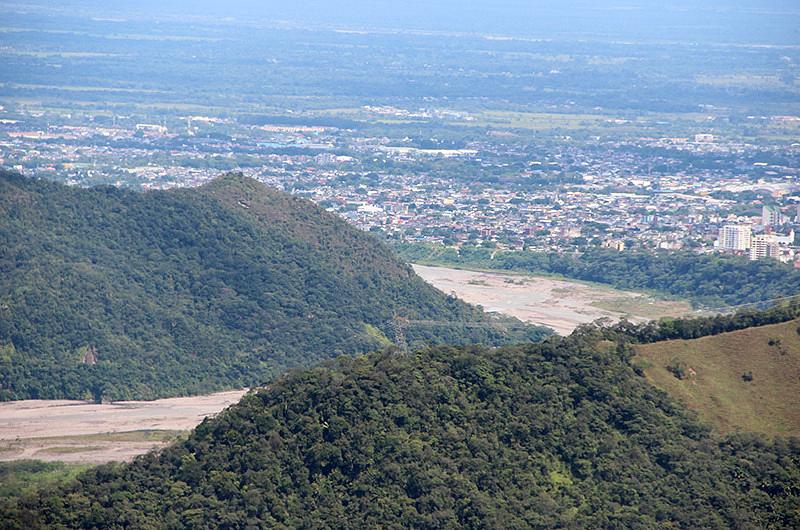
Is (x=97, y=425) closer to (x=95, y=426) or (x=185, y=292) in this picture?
(x=95, y=426)

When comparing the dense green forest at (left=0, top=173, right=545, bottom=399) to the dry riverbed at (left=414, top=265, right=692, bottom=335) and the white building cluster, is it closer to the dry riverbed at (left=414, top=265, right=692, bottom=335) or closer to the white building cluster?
the dry riverbed at (left=414, top=265, right=692, bottom=335)

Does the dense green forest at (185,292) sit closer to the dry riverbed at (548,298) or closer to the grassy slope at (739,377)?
the dry riverbed at (548,298)

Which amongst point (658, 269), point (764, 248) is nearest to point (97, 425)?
point (658, 269)

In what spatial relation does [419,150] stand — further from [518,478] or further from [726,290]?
[518,478]

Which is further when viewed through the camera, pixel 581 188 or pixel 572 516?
pixel 581 188

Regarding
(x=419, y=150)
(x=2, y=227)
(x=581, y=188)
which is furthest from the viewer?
(x=419, y=150)

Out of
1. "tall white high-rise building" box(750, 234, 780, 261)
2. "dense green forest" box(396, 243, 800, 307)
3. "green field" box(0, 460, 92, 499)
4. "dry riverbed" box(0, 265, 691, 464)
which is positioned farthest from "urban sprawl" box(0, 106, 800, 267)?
"green field" box(0, 460, 92, 499)

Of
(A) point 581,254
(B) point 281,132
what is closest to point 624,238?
(A) point 581,254
